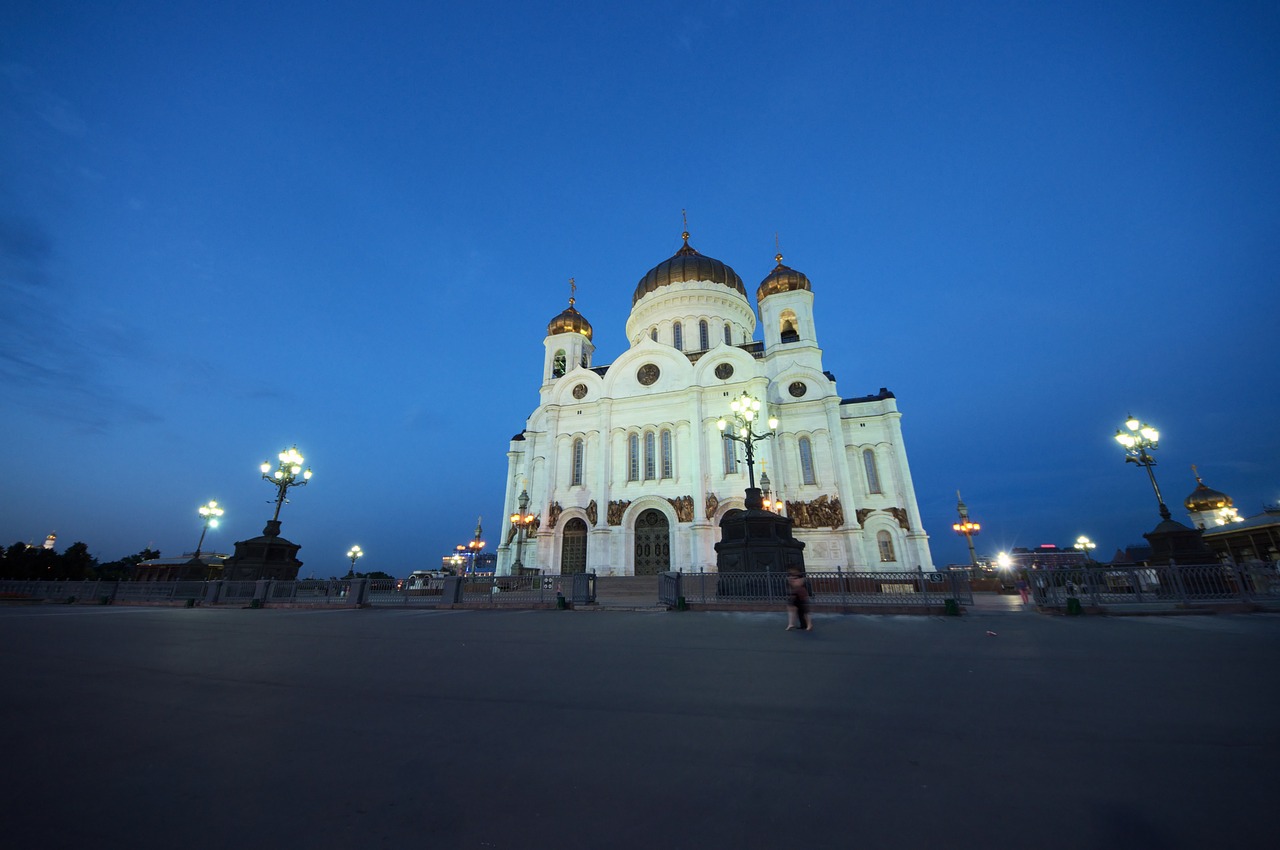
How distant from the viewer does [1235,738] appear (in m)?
2.98

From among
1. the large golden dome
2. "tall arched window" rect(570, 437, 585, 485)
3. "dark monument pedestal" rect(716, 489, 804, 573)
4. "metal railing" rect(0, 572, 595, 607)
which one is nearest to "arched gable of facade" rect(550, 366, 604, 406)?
"tall arched window" rect(570, 437, 585, 485)

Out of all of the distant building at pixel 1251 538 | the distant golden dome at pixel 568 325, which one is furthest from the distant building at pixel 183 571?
the distant building at pixel 1251 538

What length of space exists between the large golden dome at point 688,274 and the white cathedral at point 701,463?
4433 mm

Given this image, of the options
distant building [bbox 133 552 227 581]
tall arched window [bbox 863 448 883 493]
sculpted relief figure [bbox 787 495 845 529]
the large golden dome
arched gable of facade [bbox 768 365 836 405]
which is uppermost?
the large golden dome

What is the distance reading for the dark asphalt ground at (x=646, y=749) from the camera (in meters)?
1.99

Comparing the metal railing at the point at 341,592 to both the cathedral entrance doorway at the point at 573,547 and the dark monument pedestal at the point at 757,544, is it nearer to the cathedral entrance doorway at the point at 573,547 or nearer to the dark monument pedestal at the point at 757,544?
the dark monument pedestal at the point at 757,544

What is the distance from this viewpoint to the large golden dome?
39.2 metres

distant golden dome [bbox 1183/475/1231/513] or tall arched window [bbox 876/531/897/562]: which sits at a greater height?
distant golden dome [bbox 1183/475/1231/513]

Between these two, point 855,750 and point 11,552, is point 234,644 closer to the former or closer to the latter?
point 855,750

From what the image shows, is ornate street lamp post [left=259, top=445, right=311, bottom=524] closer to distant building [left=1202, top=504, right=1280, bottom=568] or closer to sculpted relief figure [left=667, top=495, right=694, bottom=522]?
sculpted relief figure [left=667, top=495, right=694, bottom=522]

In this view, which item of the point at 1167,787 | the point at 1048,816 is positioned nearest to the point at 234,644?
the point at 1048,816

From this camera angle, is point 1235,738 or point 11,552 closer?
point 1235,738

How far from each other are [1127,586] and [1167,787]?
46.2ft

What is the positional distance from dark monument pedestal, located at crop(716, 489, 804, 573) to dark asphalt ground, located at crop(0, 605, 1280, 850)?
29.7 feet
